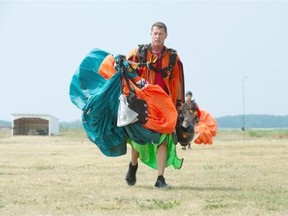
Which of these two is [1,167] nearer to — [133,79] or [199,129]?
[133,79]

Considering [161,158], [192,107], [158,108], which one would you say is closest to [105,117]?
[158,108]

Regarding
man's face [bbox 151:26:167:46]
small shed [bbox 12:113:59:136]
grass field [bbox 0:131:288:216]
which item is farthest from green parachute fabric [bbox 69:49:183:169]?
small shed [bbox 12:113:59:136]

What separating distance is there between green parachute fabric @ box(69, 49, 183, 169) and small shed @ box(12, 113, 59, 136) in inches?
1791

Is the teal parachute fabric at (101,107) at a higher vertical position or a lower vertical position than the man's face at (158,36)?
lower

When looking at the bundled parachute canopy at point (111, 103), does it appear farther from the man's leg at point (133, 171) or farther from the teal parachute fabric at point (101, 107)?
the man's leg at point (133, 171)

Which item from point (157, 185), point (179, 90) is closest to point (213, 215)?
point (157, 185)

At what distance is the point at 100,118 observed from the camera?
8281 mm

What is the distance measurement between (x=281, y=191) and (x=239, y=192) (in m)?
0.46

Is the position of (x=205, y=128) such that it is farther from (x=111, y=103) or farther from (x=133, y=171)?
(x=111, y=103)

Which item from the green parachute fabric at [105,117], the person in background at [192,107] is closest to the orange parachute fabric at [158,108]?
the green parachute fabric at [105,117]

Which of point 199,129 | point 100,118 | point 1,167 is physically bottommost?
point 199,129

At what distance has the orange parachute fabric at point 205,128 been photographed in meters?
22.3

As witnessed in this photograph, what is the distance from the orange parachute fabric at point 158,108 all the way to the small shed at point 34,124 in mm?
46186

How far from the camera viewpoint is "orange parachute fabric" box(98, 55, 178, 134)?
26.2 ft
